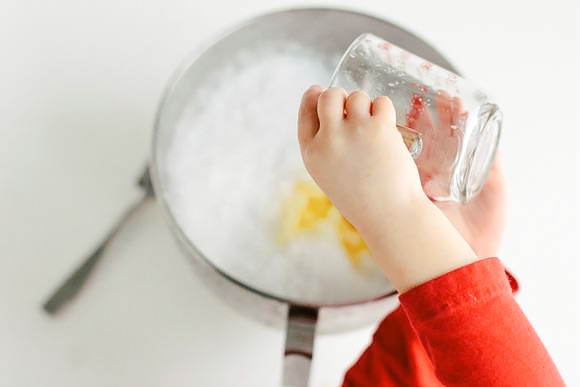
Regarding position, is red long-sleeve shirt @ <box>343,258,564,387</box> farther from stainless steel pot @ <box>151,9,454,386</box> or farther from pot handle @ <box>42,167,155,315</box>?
pot handle @ <box>42,167,155,315</box>

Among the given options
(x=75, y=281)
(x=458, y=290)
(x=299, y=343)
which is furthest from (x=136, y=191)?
(x=458, y=290)

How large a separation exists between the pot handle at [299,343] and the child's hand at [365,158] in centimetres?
9

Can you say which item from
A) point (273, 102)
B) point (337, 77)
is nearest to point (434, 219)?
point (337, 77)

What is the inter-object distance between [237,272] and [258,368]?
0.35 feet

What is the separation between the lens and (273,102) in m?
0.55

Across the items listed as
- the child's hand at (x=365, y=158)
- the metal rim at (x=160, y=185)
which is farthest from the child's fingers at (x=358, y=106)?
the metal rim at (x=160, y=185)

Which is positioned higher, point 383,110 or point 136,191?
point 383,110

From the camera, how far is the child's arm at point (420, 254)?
373 millimetres

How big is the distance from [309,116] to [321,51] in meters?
0.18

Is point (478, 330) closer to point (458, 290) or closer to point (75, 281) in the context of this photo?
point (458, 290)

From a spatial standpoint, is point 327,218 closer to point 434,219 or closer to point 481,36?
point 434,219

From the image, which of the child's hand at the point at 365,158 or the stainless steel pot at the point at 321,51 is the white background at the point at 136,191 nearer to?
the stainless steel pot at the point at 321,51

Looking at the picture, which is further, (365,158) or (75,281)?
(75,281)

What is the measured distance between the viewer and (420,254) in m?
0.38
